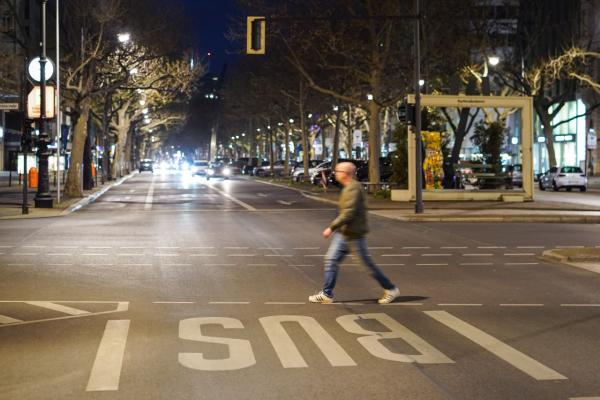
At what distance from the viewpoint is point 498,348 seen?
8.95 metres

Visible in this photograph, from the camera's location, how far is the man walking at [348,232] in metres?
11.5

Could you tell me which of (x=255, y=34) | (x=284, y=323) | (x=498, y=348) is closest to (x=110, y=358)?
(x=284, y=323)

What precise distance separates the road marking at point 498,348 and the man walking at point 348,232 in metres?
1.05

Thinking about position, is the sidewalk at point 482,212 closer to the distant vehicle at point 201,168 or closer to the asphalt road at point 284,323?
the asphalt road at point 284,323

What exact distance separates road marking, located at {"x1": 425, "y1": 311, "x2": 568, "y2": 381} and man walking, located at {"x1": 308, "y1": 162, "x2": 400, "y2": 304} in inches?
41.2

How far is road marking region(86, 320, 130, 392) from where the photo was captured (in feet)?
24.4

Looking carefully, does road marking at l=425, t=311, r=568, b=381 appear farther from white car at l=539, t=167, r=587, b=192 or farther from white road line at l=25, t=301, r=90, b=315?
white car at l=539, t=167, r=587, b=192

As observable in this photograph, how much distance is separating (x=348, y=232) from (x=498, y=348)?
10.2ft

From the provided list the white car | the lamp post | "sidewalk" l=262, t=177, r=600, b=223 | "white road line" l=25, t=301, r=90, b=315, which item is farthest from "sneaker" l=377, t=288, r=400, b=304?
the white car

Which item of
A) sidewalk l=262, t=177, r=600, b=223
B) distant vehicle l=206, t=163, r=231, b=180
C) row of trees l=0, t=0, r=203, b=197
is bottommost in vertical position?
sidewalk l=262, t=177, r=600, b=223

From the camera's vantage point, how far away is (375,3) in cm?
4191

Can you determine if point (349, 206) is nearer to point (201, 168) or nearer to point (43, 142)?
point (43, 142)

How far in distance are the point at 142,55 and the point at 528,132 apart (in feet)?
67.9

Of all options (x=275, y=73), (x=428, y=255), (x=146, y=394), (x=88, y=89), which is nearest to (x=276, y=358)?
(x=146, y=394)
